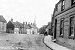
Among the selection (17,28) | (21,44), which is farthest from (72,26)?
(17,28)

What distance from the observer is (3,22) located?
65.2 meters

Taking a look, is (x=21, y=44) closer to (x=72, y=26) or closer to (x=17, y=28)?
(x=72, y=26)

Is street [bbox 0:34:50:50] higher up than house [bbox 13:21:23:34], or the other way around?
house [bbox 13:21:23:34]

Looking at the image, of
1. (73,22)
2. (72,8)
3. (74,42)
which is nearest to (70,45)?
(74,42)

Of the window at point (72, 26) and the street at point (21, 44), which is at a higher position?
the window at point (72, 26)

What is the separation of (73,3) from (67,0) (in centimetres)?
183

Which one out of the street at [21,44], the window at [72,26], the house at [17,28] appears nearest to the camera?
the street at [21,44]

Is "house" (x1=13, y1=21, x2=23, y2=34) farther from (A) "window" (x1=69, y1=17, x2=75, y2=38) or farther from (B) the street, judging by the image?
(A) "window" (x1=69, y1=17, x2=75, y2=38)

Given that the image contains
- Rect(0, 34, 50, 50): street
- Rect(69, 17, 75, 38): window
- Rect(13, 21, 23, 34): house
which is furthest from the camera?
Rect(13, 21, 23, 34): house

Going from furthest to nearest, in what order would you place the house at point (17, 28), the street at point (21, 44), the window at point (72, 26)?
the house at point (17, 28)
the window at point (72, 26)
the street at point (21, 44)

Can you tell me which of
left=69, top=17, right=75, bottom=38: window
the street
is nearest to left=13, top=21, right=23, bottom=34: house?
the street

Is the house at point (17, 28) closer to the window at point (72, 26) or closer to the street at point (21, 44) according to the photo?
the street at point (21, 44)

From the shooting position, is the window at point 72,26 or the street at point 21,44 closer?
the street at point 21,44

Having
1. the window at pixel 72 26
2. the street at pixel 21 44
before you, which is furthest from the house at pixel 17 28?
the window at pixel 72 26
